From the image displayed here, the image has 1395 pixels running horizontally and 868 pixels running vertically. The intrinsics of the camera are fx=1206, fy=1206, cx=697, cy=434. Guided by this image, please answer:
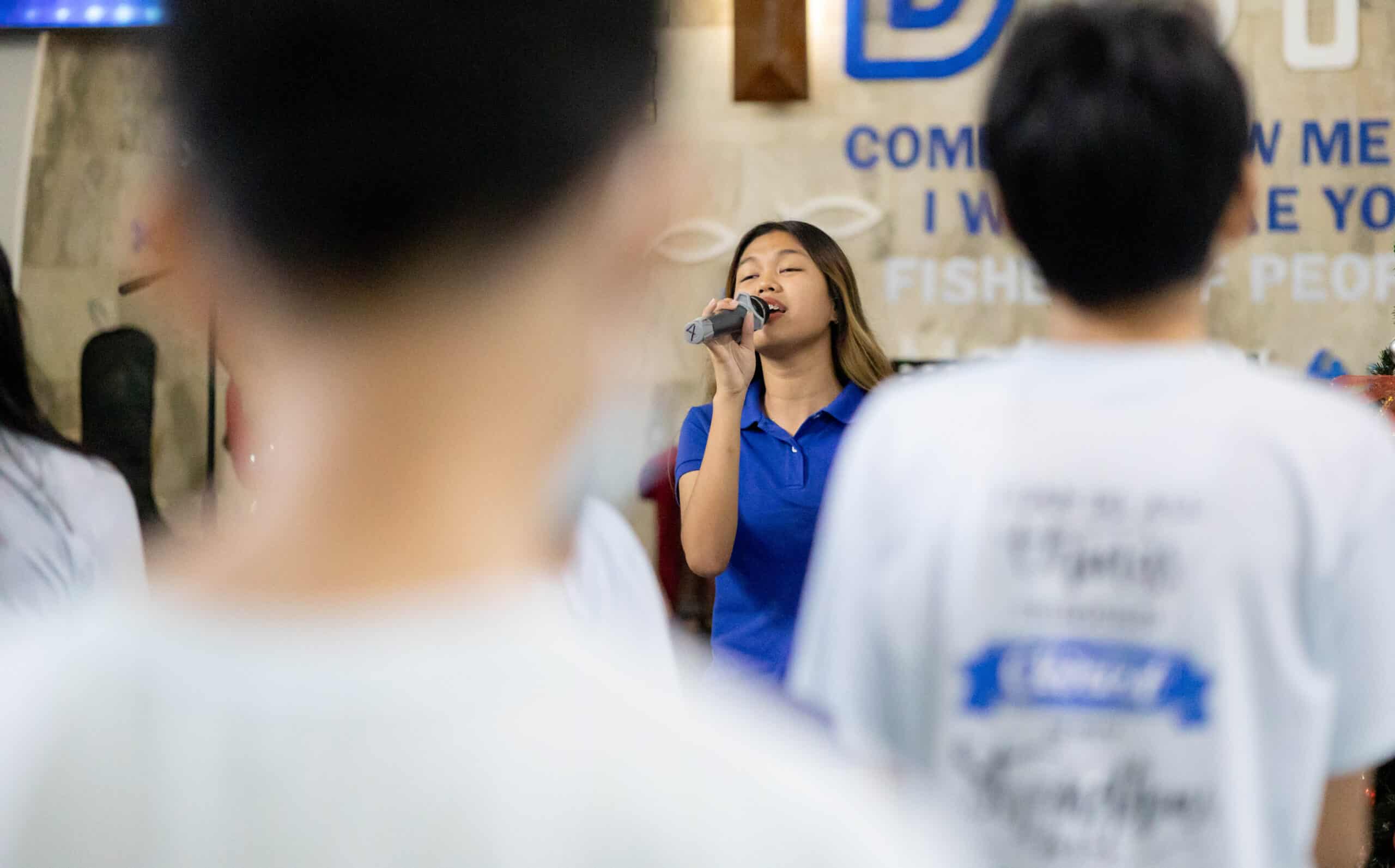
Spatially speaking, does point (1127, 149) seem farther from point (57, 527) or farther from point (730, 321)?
point (57, 527)

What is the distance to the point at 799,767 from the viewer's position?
0.33 m

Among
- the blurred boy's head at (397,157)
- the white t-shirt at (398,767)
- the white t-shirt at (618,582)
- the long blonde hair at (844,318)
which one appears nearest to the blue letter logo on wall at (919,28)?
the long blonde hair at (844,318)

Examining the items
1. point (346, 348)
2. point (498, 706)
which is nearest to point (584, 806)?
point (498, 706)

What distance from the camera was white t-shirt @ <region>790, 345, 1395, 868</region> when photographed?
2.45 ft

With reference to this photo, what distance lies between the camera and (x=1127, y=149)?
836mm

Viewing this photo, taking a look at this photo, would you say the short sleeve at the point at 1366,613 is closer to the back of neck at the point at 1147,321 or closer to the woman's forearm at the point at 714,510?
the back of neck at the point at 1147,321

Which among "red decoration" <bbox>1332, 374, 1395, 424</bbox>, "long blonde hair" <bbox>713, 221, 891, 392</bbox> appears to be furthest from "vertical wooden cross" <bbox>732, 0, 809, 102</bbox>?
"red decoration" <bbox>1332, 374, 1395, 424</bbox>

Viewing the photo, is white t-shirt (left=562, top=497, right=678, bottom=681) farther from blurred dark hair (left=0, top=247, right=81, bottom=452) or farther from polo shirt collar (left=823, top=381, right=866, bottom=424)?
polo shirt collar (left=823, top=381, right=866, bottom=424)

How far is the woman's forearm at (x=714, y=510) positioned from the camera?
174 centimetres

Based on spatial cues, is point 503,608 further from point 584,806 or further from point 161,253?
point 161,253

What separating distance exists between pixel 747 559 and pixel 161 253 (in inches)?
55.7

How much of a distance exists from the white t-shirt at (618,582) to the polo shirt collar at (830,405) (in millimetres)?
1218

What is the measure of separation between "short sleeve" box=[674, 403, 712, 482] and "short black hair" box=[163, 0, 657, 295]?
1523 mm

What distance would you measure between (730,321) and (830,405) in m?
0.21
